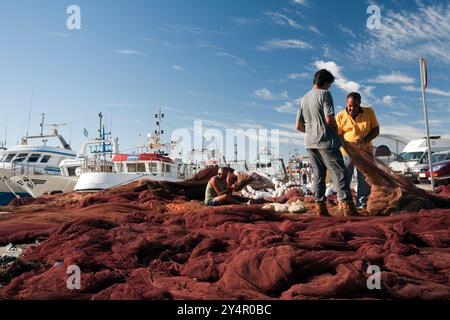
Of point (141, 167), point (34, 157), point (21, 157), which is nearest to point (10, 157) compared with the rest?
point (21, 157)

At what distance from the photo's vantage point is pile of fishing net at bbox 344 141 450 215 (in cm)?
487

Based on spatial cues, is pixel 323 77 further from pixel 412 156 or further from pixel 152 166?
pixel 412 156

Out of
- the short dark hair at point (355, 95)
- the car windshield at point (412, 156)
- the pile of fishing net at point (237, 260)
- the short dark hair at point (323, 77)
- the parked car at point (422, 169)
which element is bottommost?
the pile of fishing net at point (237, 260)

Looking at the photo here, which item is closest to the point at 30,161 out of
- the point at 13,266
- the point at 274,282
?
the point at 13,266

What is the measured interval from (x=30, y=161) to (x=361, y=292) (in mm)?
25748

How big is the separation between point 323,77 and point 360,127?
1.04 metres

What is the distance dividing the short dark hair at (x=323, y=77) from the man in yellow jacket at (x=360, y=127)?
0.72 meters

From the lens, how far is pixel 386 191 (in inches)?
195

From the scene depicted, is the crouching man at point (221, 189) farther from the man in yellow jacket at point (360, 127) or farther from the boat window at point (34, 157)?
the boat window at point (34, 157)

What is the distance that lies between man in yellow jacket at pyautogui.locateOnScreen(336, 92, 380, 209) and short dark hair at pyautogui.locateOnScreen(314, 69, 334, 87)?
0.72 m

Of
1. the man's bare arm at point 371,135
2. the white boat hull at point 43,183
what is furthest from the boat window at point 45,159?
the man's bare arm at point 371,135

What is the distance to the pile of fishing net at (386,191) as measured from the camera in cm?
487
